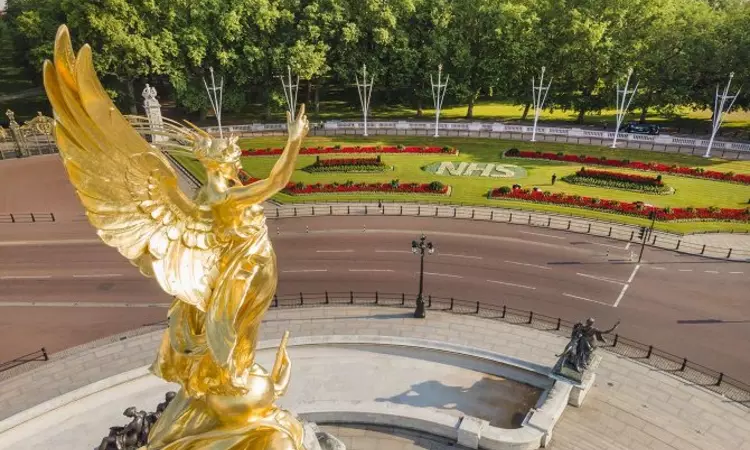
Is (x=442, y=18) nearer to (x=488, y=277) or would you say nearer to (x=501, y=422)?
(x=488, y=277)

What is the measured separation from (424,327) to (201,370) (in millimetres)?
13484

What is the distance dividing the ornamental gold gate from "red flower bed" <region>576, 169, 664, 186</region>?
46.9 m

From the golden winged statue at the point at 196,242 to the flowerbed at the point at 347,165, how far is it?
3449cm

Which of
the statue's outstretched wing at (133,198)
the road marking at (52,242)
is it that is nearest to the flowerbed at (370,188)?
the road marking at (52,242)

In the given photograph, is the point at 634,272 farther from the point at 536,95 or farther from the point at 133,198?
the point at 536,95

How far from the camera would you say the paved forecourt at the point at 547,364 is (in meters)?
16.8

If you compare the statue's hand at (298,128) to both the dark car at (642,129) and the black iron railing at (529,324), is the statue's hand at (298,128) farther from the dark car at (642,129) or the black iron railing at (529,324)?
the dark car at (642,129)

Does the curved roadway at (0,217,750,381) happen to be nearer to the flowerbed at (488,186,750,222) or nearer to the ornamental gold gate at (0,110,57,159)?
the flowerbed at (488,186,750,222)

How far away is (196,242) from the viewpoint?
9781mm

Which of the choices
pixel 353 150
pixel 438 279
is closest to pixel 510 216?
pixel 438 279

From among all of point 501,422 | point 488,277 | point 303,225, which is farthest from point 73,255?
point 501,422

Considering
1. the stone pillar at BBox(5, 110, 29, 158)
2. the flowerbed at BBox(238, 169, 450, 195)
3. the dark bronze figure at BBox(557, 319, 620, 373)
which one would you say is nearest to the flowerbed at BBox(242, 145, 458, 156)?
the flowerbed at BBox(238, 169, 450, 195)

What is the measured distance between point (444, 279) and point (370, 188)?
47.9 feet

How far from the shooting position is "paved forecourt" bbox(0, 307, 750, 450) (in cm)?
1681
